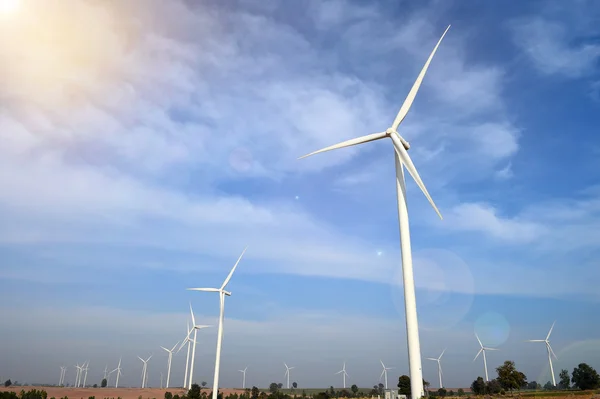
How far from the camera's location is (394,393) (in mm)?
75625

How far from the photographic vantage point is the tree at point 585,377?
12456cm

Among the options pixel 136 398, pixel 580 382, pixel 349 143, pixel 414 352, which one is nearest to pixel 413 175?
pixel 349 143

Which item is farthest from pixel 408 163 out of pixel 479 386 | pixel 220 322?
pixel 479 386

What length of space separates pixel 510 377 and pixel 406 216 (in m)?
86.4

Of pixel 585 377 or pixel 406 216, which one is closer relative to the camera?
pixel 406 216

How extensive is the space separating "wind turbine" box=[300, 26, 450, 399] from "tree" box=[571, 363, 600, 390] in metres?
117

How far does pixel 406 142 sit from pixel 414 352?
24.9m

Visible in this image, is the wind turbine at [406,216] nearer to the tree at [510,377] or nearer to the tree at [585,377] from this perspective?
the tree at [510,377]

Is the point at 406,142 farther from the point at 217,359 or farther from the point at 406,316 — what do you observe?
the point at 217,359

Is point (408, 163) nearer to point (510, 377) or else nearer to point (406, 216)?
point (406, 216)

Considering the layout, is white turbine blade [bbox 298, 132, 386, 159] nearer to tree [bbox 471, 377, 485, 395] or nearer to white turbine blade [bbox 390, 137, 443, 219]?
white turbine blade [bbox 390, 137, 443, 219]

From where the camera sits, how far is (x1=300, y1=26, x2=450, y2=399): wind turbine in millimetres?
40844

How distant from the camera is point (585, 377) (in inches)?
5025

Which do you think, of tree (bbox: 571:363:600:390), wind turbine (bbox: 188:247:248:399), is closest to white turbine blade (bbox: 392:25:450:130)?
wind turbine (bbox: 188:247:248:399)
